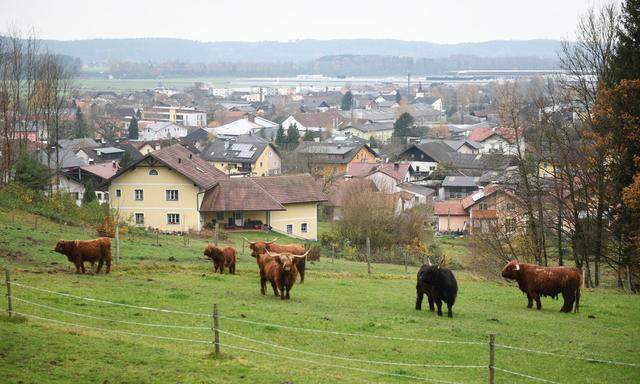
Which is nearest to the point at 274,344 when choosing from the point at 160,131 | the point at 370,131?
the point at 160,131

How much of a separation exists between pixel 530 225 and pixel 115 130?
11450cm

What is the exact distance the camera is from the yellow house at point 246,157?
97.9m

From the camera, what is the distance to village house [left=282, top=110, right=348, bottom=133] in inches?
6422

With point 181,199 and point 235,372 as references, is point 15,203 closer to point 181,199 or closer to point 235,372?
point 181,199

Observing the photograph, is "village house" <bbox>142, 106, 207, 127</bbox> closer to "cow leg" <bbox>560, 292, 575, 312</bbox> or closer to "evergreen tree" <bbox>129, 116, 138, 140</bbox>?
"evergreen tree" <bbox>129, 116, 138, 140</bbox>

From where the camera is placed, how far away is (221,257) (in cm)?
2906

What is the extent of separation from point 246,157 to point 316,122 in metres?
68.7

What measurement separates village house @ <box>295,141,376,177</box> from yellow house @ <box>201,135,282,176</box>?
315 centimetres

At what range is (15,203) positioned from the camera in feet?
141

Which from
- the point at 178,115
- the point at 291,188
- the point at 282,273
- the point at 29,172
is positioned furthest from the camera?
the point at 178,115

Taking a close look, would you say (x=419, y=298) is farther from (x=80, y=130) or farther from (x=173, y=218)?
(x=80, y=130)

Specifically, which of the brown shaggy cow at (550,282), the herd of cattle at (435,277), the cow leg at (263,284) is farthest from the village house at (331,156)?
the brown shaggy cow at (550,282)

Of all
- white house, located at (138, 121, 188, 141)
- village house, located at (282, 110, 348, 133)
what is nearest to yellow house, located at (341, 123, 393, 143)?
village house, located at (282, 110, 348, 133)

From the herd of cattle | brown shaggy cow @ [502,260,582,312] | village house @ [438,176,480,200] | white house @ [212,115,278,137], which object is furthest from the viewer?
white house @ [212,115,278,137]
